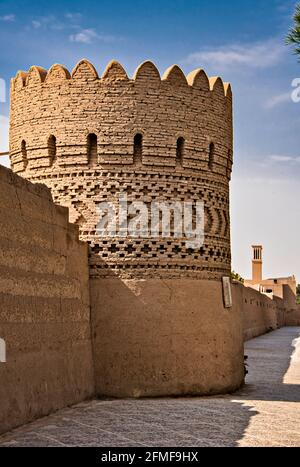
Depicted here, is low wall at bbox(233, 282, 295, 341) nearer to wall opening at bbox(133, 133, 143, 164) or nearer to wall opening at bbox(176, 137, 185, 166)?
wall opening at bbox(176, 137, 185, 166)

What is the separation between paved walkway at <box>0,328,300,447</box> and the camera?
7480 millimetres

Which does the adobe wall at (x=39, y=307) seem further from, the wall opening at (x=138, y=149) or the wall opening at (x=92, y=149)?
the wall opening at (x=138, y=149)

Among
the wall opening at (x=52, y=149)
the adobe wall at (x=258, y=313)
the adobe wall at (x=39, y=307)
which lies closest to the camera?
the adobe wall at (x=39, y=307)

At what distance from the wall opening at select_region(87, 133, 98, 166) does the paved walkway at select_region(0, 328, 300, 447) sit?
3.62m

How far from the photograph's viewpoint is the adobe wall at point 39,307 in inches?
324

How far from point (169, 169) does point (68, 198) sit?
1.62 meters

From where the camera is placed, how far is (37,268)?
915 centimetres

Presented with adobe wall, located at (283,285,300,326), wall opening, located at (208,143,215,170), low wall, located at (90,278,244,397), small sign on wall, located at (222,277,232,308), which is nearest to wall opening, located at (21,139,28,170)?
low wall, located at (90,278,244,397)

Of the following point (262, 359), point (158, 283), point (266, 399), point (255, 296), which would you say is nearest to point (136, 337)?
point (158, 283)

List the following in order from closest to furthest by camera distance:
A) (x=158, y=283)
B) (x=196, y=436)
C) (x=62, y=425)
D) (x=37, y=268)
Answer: (x=196, y=436)
(x=62, y=425)
(x=37, y=268)
(x=158, y=283)

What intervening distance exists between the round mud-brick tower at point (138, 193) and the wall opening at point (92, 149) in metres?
0.02

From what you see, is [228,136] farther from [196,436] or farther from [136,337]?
[196,436]

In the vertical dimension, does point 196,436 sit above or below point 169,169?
below

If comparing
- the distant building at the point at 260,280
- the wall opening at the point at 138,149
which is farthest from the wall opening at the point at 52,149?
the distant building at the point at 260,280
